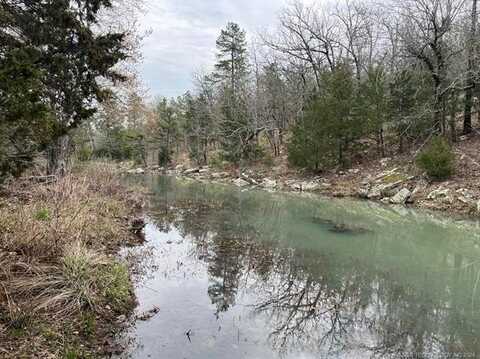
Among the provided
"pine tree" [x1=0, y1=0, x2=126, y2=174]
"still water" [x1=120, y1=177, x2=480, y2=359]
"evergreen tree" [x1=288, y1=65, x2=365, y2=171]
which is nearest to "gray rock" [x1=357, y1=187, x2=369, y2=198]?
"evergreen tree" [x1=288, y1=65, x2=365, y2=171]

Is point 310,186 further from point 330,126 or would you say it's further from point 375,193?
point 375,193

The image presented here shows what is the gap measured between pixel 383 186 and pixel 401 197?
168cm

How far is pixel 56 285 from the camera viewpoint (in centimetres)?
516

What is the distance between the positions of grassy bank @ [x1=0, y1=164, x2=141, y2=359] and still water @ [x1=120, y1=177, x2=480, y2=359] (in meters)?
0.49

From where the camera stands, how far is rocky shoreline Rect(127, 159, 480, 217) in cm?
1520

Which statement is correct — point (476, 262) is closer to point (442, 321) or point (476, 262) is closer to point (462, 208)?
point (442, 321)

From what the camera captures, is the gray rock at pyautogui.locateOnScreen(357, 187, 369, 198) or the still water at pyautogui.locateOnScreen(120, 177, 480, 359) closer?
the still water at pyautogui.locateOnScreen(120, 177, 480, 359)

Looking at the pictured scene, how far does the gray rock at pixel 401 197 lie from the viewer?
17125 mm

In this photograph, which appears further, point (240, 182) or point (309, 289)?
point (240, 182)

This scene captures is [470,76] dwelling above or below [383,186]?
above

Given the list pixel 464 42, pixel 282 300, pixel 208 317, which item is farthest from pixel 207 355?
pixel 464 42

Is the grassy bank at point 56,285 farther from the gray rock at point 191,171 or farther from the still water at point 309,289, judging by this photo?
the gray rock at point 191,171

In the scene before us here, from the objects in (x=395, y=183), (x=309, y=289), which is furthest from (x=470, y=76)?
(x=309, y=289)

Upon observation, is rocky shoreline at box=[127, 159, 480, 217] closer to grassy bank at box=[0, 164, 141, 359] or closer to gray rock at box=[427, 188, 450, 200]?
gray rock at box=[427, 188, 450, 200]
